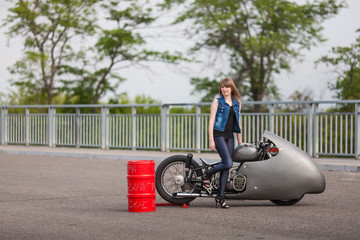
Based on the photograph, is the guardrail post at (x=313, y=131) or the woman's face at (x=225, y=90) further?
the guardrail post at (x=313, y=131)

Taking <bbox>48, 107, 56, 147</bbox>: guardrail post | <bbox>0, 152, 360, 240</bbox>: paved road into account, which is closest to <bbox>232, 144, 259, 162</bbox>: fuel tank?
<bbox>0, 152, 360, 240</bbox>: paved road

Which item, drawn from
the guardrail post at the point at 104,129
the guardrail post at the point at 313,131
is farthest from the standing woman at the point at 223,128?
the guardrail post at the point at 104,129

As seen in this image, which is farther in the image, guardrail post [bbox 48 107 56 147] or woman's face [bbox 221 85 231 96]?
guardrail post [bbox 48 107 56 147]

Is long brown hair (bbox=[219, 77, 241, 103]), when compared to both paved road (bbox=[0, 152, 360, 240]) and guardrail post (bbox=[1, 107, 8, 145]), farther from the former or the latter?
guardrail post (bbox=[1, 107, 8, 145])

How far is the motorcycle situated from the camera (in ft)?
26.9

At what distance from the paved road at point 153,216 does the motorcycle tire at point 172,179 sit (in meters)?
0.28

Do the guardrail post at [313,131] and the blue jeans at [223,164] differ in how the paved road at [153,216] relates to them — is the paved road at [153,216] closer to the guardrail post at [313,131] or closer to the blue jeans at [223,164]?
the blue jeans at [223,164]

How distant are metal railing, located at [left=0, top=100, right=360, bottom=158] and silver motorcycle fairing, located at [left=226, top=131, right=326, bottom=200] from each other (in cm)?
757

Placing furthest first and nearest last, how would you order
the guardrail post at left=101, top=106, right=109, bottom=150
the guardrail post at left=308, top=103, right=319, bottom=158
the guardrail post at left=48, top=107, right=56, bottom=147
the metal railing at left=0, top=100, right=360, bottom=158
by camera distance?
the guardrail post at left=48, top=107, right=56, bottom=147 < the guardrail post at left=101, top=106, right=109, bottom=150 < the guardrail post at left=308, top=103, right=319, bottom=158 < the metal railing at left=0, top=100, right=360, bottom=158

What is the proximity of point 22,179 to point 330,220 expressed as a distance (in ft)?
22.8

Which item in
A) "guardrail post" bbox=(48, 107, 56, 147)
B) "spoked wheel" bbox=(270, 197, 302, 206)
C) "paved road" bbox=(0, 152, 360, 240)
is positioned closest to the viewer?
"paved road" bbox=(0, 152, 360, 240)

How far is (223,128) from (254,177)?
751 millimetres

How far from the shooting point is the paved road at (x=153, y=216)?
6.11 metres

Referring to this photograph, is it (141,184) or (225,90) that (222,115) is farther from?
(141,184)
